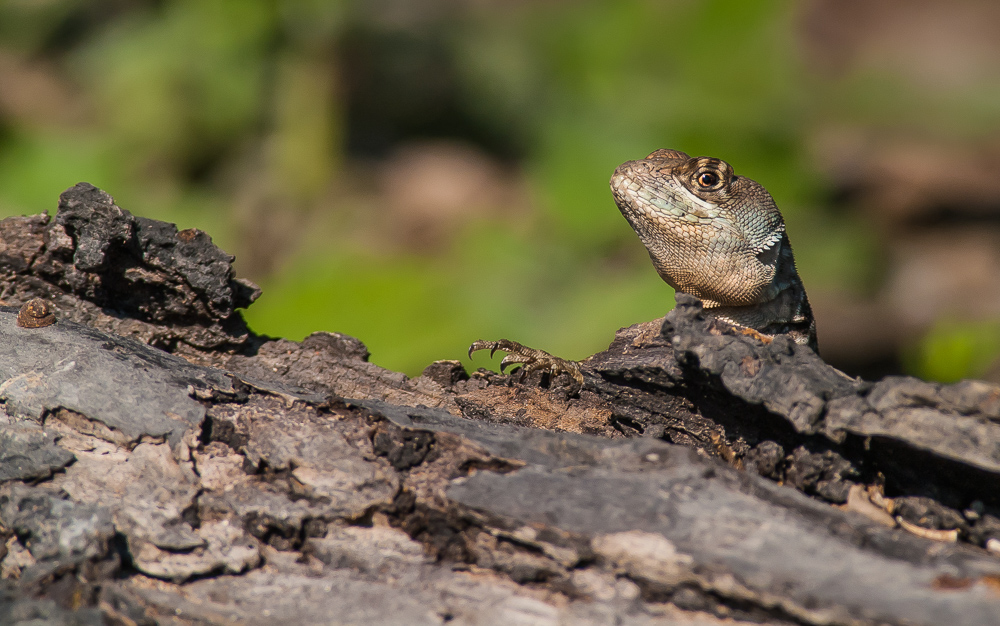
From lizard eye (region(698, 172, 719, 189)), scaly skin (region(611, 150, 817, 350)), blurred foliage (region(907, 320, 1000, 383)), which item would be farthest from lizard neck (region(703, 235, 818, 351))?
blurred foliage (region(907, 320, 1000, 383))

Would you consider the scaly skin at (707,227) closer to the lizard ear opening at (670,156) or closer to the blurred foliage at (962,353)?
the lizard ear opening at (670,156)

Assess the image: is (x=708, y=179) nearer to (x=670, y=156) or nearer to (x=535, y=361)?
(x=670, y=156)

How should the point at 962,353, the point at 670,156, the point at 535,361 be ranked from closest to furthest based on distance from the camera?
the point at 535,361
the point at 670,156
the point at 962,353

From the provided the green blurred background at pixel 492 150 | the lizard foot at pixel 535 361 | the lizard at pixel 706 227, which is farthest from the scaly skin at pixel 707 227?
the green blurred background at pixel 492 150

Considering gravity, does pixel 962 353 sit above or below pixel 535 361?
above

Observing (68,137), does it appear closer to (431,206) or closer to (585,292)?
(431,206)

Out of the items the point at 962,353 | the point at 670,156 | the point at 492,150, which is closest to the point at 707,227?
the point at 670,156
